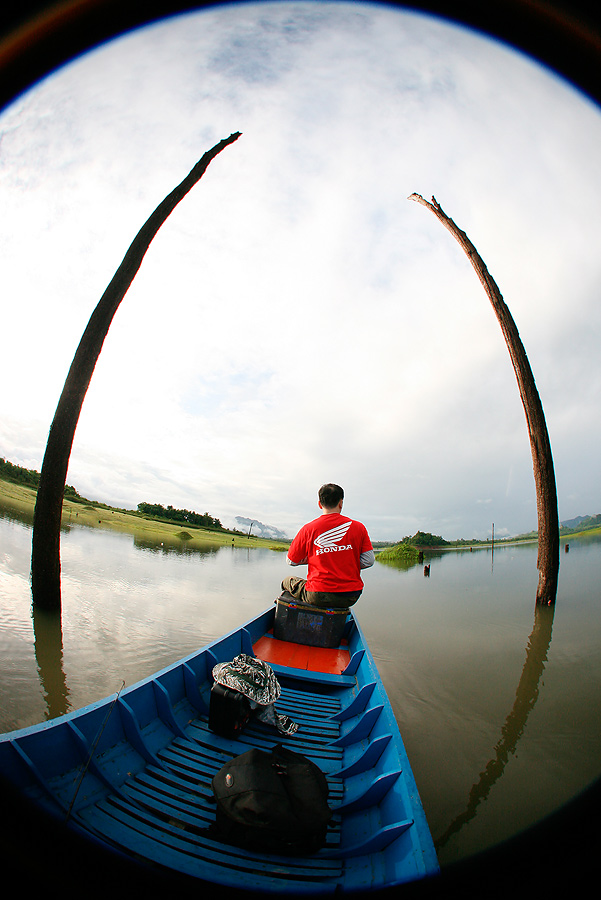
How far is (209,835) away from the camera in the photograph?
172 cm

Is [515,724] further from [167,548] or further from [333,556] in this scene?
[167,548]

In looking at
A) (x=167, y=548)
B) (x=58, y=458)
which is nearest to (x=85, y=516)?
(x=167, y=548)

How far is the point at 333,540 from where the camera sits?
446 cm

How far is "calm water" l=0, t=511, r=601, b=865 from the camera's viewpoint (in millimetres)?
2775

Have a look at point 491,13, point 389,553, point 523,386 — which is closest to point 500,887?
point 491,13

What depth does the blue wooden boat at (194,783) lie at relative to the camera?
1.56 m

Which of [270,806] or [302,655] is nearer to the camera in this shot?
[270,806]

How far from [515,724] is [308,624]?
9.16 feet

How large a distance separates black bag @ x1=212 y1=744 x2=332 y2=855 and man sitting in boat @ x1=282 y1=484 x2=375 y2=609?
263 centimetres

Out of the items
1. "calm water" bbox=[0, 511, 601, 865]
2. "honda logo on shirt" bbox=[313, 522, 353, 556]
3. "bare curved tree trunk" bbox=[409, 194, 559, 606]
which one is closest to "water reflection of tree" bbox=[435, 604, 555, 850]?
"calm water" bbox=[0, 511, 601, 865]

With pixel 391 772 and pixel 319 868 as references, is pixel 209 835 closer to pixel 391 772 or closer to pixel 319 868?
pixel 319 868

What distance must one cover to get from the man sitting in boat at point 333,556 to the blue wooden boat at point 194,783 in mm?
1597

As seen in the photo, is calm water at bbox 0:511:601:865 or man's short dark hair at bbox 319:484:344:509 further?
man's short dark hair at bbox 319:484:344:509

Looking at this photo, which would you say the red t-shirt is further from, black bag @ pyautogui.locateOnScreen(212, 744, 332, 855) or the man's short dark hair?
black bag @ pyautogui.locateOnScreen(212, 744, 332, 855)
